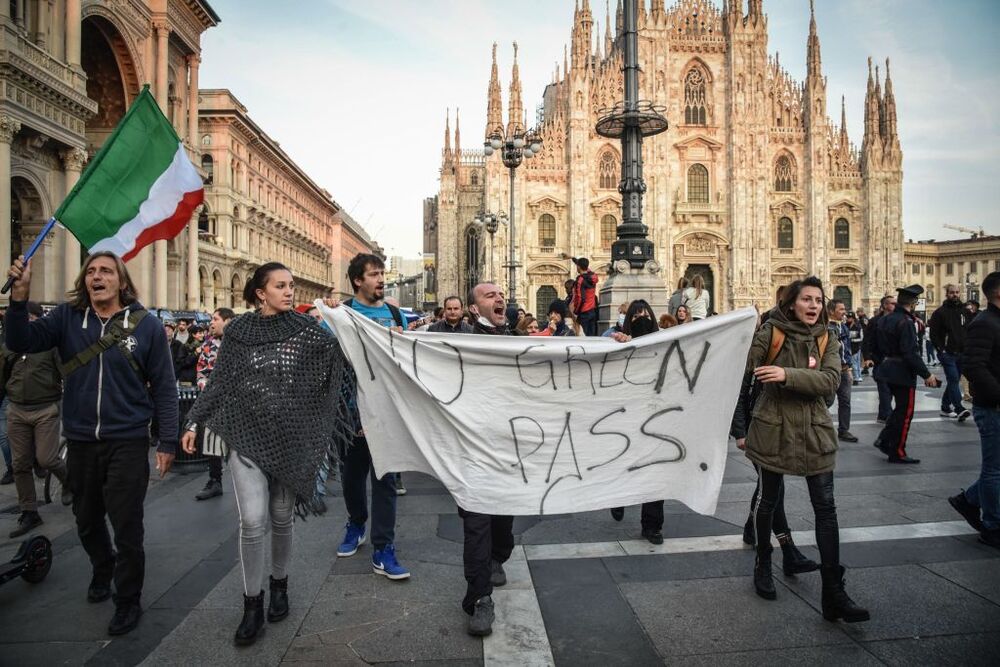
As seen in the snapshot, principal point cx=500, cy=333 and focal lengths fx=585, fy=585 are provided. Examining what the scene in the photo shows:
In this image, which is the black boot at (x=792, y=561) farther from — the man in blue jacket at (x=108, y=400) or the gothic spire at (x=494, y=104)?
the gothic spire at (x=494, y=104)

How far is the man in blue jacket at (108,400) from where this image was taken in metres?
3.14

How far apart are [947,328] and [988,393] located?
468 centimetres

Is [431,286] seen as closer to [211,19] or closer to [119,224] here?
[211,19]

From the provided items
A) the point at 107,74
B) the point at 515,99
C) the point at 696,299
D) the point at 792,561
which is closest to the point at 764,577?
the point at 792,561

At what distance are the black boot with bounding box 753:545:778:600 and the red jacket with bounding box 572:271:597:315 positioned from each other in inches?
295

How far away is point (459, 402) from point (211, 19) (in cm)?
3448

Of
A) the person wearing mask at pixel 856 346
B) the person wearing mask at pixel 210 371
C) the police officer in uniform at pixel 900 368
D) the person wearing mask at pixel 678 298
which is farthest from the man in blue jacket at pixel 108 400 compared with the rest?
the person wearing mask at pixel 856 346

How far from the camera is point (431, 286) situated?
74.9 m

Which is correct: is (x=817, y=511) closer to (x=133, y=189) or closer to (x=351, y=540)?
(x=351, y=540)

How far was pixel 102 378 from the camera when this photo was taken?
318 cm

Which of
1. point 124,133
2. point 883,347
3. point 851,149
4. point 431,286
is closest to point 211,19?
point 124,133

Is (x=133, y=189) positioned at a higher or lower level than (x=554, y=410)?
higher

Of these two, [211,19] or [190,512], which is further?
[211,19]

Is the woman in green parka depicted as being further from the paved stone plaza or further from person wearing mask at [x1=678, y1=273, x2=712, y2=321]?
person wearing mask at [x1=678, y1=273, x2=712, y2=321]
